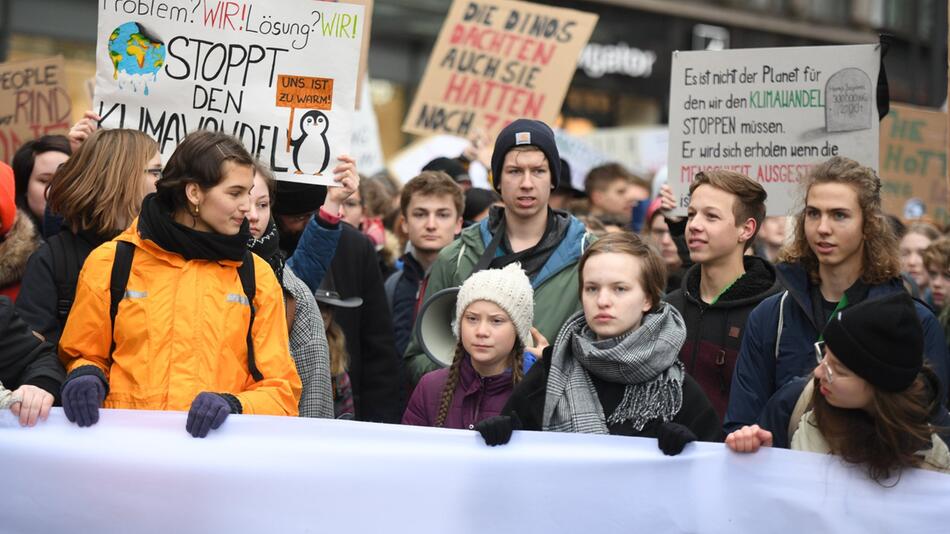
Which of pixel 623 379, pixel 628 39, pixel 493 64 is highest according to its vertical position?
pixel 628 39

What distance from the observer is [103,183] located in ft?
14.8

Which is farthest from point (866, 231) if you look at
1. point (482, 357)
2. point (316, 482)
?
point (316, 482)

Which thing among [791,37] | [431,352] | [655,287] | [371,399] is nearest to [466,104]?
[371,399]

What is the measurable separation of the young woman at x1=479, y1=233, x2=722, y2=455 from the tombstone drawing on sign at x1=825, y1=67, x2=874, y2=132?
6.60 ft

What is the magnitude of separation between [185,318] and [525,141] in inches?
75.4

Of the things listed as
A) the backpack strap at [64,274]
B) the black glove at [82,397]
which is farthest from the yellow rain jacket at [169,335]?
the backpack strap at [64,274]

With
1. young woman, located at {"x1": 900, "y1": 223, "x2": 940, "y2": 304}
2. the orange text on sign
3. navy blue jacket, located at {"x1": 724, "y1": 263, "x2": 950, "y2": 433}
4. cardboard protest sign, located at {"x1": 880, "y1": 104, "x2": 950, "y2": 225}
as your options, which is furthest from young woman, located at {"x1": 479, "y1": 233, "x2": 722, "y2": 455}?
cardboard protest sign, located at {"x1": 880, "y1": 104, "x2": 950, "y2": 225}

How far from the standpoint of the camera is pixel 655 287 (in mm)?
4121

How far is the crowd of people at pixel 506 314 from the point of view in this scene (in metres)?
3.72

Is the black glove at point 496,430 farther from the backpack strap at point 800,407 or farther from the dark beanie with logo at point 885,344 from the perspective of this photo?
the dark beanie with logo at point 885,344

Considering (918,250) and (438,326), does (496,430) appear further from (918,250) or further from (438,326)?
(918,250)

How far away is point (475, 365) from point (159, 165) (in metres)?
1.31

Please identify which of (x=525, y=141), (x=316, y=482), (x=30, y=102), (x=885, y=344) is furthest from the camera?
(x=30, y=102)

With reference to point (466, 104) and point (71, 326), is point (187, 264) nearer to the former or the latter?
point (71, 326)
